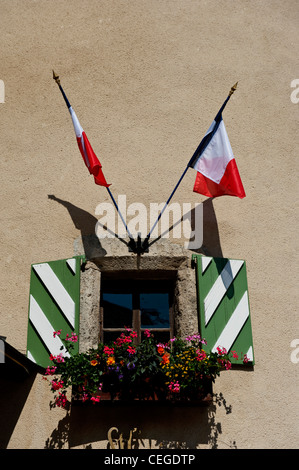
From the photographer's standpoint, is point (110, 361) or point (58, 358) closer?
point (110, 361)

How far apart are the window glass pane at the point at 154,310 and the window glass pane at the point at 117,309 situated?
102 millimetres

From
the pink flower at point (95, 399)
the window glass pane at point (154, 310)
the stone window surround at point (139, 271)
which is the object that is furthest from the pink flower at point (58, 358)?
the window glass pane at point (154, 310)

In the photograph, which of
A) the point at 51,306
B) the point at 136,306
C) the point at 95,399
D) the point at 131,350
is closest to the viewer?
the point at 95,399

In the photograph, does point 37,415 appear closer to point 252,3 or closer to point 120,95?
point 120,95

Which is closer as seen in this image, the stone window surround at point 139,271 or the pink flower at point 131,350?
the pink flower at point 131,350

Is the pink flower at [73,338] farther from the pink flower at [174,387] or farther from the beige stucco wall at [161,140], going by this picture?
the pink flower at [174,387]

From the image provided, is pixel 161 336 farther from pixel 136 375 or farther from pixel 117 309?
pixel 136 375

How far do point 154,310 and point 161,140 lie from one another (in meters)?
1.46

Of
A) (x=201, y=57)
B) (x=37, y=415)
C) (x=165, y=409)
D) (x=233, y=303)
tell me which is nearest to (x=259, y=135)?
(x=201, y=57)

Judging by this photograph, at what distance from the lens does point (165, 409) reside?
14.0 feet

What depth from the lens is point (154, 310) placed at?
15.5 feet

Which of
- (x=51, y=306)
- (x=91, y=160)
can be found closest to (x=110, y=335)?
(x=51, y=306)

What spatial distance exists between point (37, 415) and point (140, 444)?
2.43 feet

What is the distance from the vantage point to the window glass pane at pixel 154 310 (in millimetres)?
4684
